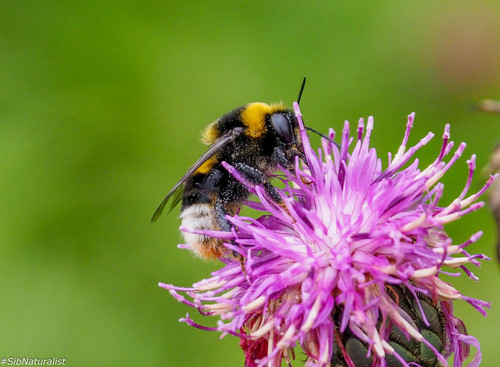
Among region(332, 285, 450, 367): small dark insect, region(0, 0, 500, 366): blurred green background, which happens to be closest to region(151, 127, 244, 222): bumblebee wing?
region(332, 285, 450, 367): small dark insect

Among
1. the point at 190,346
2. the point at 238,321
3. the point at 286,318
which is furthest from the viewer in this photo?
the point at 190,346

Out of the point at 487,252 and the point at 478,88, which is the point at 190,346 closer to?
the point at 487,252

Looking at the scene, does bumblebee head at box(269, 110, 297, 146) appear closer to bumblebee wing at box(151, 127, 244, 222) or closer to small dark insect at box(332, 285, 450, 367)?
bumblebee wing at box(151, 127, 244, 222)

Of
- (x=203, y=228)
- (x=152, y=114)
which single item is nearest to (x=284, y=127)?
→ (x=203, y=228)

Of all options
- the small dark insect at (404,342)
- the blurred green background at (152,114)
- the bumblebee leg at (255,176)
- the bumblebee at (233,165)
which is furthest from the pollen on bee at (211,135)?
the blurred green background at (152,114)

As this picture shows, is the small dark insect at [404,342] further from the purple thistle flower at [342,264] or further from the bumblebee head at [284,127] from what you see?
the bumblebee head at [284,127]

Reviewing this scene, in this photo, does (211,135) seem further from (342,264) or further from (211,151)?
(342,264)

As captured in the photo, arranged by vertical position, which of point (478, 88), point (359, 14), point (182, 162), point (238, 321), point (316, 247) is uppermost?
point (359, 14)

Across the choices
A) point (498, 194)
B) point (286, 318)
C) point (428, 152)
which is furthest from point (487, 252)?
point (498, 194)
